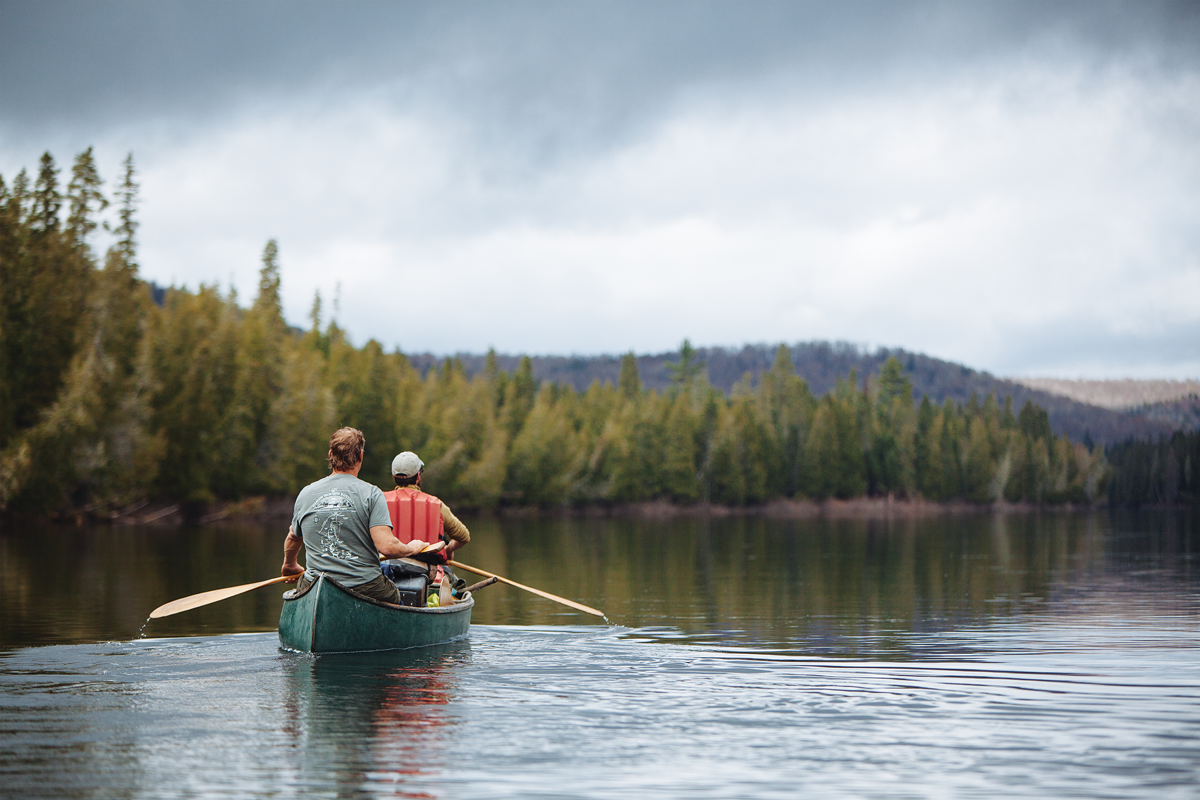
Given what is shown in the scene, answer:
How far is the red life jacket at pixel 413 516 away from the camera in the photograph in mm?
15094

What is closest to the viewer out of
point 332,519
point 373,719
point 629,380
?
point 373,719

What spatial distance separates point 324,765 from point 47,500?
63424mm

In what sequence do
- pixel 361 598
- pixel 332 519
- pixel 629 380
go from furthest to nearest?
pixel 629 380
pixel 361 598
pixel 332 519

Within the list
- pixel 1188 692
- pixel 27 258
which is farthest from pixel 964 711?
pixel 27 258

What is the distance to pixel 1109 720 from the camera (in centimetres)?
1079

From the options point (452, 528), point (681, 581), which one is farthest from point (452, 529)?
point (681, 581)

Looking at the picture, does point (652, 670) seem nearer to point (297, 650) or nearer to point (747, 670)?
point (747, 670)

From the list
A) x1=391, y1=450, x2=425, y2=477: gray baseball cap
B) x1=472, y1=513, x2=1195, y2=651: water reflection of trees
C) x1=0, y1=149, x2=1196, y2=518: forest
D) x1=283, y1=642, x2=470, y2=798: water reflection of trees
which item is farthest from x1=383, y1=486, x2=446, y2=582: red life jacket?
x1=0, y1=149, x2=1196, y2=518: forest

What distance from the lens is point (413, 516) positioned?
15.1 meters

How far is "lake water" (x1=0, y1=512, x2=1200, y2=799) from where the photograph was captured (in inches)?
336

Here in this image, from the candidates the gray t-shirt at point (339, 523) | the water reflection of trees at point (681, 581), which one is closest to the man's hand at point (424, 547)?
the gray t-shirt at point (339, 523)

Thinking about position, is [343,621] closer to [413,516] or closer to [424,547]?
[424,547]

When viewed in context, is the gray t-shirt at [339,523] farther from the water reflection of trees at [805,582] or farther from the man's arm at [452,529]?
the water reflection of trees at [805,582]

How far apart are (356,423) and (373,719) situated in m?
97.1
